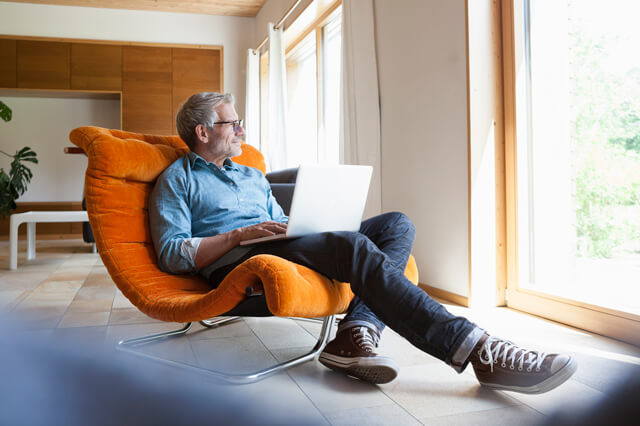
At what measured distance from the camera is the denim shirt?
169cm

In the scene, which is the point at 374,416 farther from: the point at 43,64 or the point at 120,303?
the point at 43,64

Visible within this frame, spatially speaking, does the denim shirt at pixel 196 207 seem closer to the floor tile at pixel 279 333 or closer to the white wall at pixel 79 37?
the floor tile at pixel 279 333

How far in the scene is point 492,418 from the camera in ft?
4.14

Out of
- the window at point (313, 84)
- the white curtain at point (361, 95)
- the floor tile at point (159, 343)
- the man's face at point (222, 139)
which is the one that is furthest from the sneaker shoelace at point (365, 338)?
the window at point (313, 84)

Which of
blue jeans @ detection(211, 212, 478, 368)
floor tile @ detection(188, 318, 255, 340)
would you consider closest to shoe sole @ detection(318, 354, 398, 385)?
blue jeans @ detection(211, 212, 478, 368)

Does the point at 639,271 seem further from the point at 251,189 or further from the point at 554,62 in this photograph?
the point at 251,189

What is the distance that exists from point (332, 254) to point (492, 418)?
22.5 inches

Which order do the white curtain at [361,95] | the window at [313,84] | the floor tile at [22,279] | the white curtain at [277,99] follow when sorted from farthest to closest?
the white curtain at [277,99], the window at [313,84], the white curtain at [361,95], the floor tile at [22,279]

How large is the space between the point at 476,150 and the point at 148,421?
97.9 inches

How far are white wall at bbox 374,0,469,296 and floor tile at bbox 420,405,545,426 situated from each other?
139cm

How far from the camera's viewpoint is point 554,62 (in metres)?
2.46

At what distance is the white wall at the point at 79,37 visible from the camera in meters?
6.30

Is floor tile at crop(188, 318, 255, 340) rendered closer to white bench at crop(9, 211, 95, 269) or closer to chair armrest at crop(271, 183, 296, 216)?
chair armrest at crop(271, 183, 296, 216)

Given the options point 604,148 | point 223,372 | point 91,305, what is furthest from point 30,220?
point 604,148
